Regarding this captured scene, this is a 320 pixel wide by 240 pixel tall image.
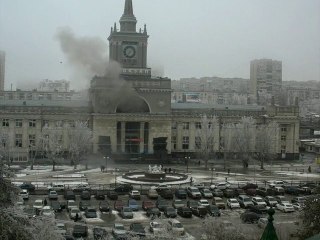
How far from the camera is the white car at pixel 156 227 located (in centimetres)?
2309

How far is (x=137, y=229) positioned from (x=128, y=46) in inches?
1411

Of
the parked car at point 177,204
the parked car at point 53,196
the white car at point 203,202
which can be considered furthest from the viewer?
the parked car at point 53,196

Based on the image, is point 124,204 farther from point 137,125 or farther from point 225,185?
point 137,125

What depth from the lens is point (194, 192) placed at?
33156 millimetres

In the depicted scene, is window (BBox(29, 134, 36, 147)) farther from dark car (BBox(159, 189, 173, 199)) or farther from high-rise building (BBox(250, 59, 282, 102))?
high-rise building (BBox(250, 59, 282, 102))

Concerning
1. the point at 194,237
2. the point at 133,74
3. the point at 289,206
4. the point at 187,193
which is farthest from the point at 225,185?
the point at 133,74

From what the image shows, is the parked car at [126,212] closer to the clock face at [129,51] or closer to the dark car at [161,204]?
the dark car at [161,204]

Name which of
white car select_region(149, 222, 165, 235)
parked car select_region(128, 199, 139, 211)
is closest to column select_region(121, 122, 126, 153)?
parked car select_region(128, 199, 139, 211)

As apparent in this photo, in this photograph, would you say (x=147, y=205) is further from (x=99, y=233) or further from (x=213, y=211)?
(x=99, y=233)

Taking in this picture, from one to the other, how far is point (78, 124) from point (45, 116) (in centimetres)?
535

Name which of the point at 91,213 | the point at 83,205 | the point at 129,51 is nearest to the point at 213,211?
the point at 91,213

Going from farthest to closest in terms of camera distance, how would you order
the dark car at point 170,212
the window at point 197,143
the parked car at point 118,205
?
the window at point 197,143 < the parked car at point 118,205 < the dark car at point 170,212

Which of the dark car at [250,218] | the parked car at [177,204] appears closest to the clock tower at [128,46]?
the parked car at [177,204]

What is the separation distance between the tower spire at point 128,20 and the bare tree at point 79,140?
13105 millimetres
